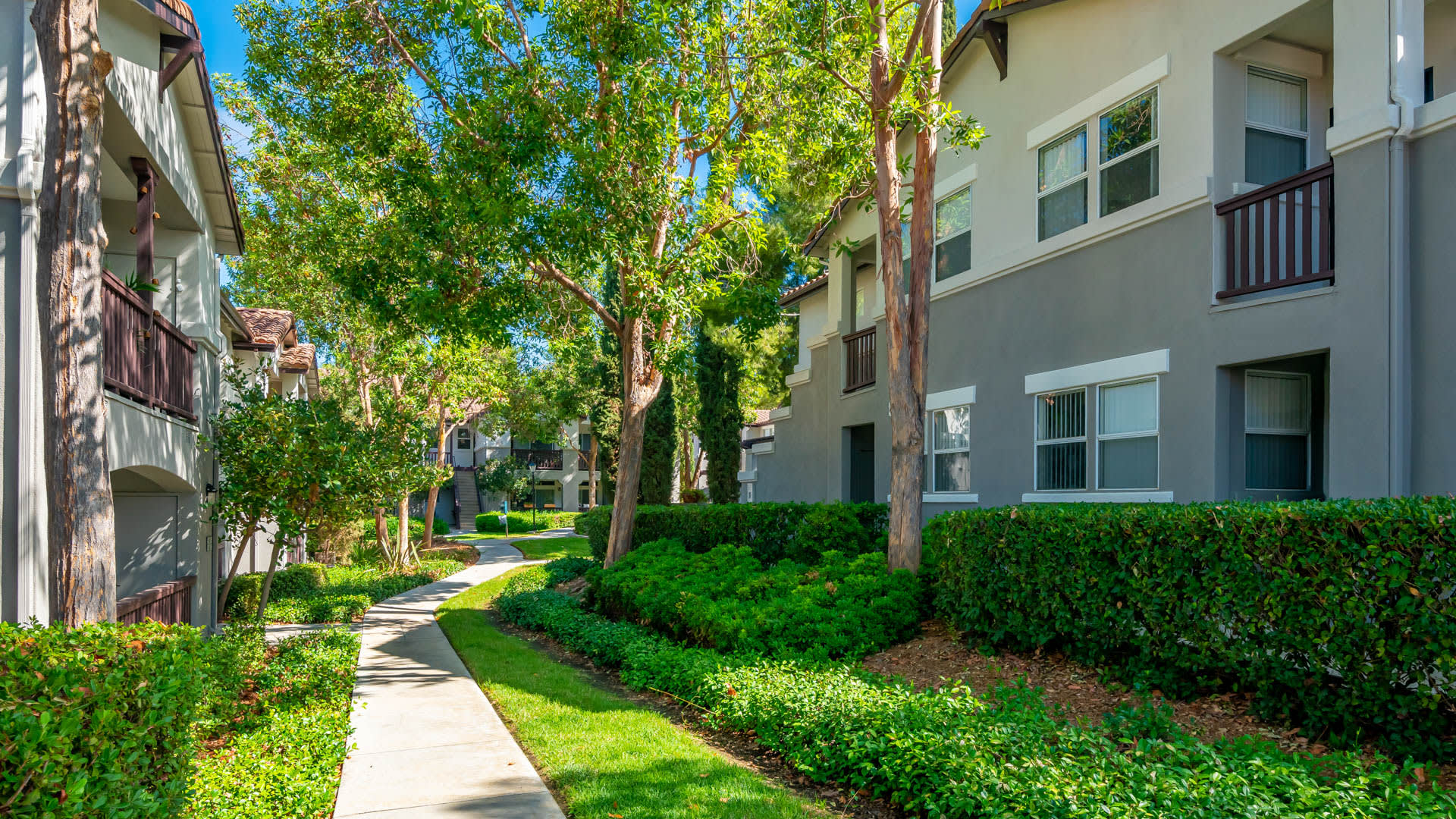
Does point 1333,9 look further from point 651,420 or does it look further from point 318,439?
point 651,420

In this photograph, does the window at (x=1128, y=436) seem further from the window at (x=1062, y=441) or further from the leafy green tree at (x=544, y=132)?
the leafy green tree at (x=544, y=132)

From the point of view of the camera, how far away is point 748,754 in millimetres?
7410

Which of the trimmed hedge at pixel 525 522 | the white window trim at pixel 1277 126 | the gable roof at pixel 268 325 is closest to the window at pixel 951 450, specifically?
the white window trim at pixel 1277 126

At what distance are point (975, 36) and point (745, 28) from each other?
3652 millimetres

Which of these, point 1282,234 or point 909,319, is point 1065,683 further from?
point 1282,234

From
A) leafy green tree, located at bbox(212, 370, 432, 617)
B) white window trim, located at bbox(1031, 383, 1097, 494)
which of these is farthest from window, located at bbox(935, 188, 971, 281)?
leafy green tree, located at bbox(212, 370, 432, 617)

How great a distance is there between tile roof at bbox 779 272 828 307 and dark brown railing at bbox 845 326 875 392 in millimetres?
3336

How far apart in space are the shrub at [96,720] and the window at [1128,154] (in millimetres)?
11006

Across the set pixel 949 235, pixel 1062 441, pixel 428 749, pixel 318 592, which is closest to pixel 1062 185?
pixel 949 235

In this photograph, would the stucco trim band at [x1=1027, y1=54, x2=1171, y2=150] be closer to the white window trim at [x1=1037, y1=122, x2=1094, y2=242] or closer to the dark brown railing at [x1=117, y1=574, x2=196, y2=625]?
the white window trim at [x1=1037, y1=122, x2=1094, y2=242]

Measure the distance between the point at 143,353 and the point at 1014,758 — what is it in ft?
31.9

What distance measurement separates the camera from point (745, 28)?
1477 cm

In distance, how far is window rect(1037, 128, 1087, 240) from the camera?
483 inches

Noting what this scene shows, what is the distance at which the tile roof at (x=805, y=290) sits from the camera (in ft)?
71.8
